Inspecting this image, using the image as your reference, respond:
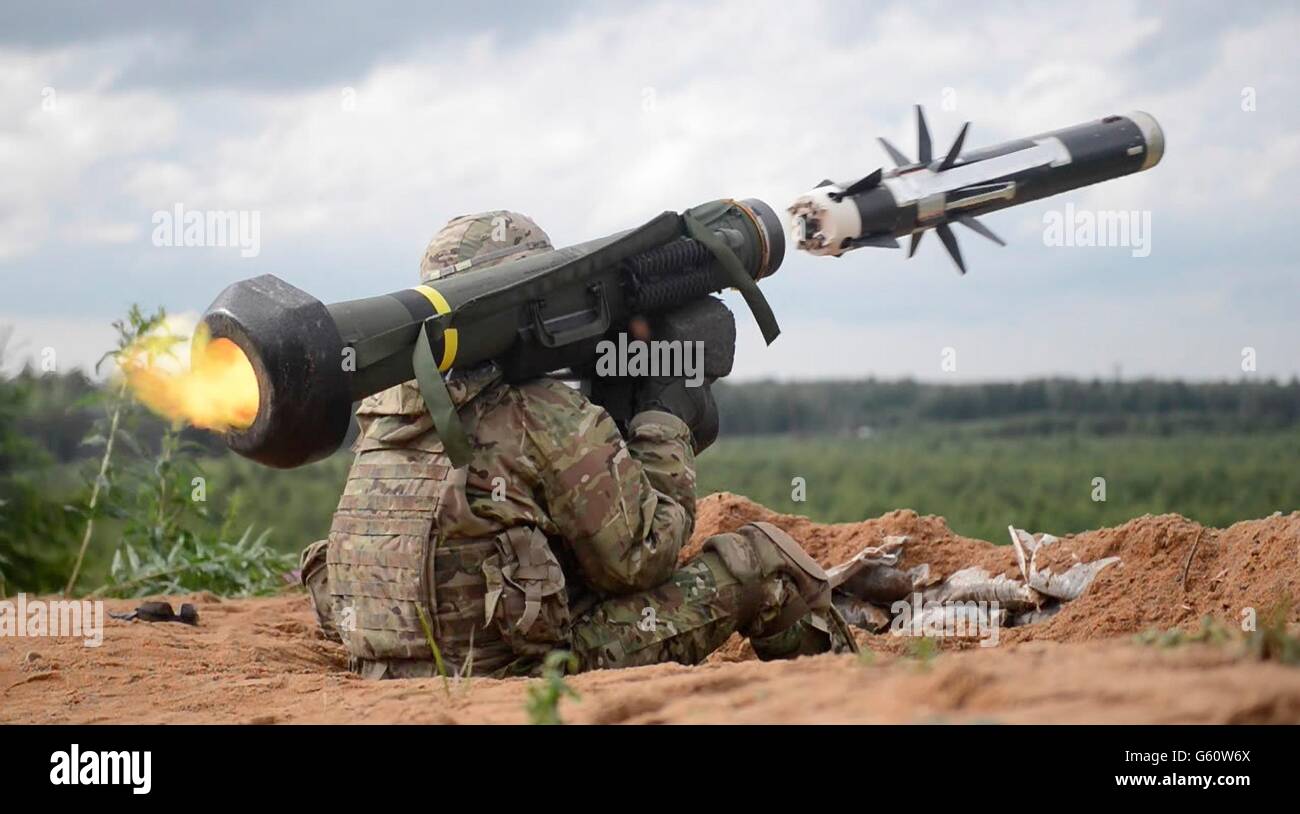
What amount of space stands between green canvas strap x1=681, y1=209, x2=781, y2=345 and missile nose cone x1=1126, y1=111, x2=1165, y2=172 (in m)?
2.47

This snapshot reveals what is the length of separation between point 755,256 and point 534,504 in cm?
159

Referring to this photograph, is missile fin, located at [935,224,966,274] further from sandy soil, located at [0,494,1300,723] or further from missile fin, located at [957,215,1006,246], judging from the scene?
sandy soil, located at [0,494,1300,723]

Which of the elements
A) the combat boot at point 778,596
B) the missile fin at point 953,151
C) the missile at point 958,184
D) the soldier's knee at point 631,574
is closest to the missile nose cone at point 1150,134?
the missile at point 958,184

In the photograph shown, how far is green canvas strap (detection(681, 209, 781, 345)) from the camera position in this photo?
532 centimetres

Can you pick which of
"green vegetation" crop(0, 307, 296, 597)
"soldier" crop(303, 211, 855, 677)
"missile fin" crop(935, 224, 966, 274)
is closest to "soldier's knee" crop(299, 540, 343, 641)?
"soldier" crop(303, 211, 855, 677)

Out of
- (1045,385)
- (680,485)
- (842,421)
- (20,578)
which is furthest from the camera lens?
(842,421)

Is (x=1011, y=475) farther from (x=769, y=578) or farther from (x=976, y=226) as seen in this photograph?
(x=769, y=578)

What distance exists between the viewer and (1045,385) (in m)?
36.6

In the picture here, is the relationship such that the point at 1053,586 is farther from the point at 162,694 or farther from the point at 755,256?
the point at 162,694

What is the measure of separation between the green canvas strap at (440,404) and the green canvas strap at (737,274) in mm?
1323

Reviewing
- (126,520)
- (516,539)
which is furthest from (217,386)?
(126,520)

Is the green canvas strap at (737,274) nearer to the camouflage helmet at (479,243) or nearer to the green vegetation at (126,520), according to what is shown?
the camouflage helmet at (479,243)

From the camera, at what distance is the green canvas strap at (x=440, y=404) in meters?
4.36
